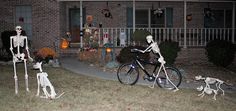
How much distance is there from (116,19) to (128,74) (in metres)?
8.87

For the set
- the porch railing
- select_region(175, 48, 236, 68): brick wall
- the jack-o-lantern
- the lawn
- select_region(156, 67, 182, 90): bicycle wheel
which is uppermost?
the porch railing

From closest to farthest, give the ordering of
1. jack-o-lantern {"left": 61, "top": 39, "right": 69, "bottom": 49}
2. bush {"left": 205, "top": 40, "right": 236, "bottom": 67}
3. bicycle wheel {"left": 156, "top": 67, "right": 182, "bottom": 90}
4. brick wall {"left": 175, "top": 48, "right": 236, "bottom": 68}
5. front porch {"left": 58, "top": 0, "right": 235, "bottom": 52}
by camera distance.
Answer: bicycle wheel {"left": 156, "top": 67, "right": 182, "bottom": 90} → bush {"left": 205, "top": 40, "right": 236, "bottom": 67} → brick wall {"left": 175, "top": 48, "right": 236, "bottom": 68} → jack-o-lantern {"left": 61, "top": 39, "right": 69, "bottom": 49} → front porch {"left": 58, "top": 0, "right": 235, "bottom": 52}

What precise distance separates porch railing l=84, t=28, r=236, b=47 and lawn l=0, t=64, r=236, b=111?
655 cm

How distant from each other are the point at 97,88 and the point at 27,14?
8.76 m

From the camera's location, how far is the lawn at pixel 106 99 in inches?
372

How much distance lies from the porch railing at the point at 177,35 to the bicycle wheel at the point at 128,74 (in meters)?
6.25

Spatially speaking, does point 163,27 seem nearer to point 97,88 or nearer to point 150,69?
point 150,69

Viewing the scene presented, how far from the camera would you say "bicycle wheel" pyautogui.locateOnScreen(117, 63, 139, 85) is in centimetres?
1200

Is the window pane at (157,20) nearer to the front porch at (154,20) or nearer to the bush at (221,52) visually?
the front porch at (154,20)

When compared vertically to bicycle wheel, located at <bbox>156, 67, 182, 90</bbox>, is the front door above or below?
above

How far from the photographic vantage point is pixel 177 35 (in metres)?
19.9

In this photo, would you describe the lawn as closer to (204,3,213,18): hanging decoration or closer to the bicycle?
the bicycle

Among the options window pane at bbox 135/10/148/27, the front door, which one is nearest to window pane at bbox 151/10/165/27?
window pane at bbox 135/10/148/27

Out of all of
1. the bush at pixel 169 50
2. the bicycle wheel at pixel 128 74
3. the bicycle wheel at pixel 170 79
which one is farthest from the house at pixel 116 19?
the bicycle wheel at pixel 170 79
